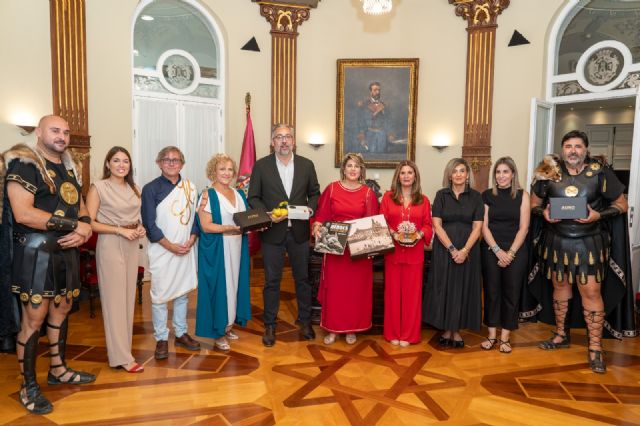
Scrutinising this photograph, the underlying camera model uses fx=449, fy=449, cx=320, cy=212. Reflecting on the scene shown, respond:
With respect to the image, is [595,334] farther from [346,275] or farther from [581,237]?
[346,275]

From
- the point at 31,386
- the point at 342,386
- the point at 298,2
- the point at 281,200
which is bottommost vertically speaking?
the point at 342,386

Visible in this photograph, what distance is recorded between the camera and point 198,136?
21.1 feet

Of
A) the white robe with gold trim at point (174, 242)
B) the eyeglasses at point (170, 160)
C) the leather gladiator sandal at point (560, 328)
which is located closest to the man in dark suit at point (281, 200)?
the white robe with gold trim at point (174, 242)

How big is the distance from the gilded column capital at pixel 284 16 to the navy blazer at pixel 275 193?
3544 mm

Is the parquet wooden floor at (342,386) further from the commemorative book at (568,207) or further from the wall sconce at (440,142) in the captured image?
the wall sconce at (440,142)

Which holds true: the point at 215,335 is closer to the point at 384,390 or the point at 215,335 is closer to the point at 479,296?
the point at 384,390

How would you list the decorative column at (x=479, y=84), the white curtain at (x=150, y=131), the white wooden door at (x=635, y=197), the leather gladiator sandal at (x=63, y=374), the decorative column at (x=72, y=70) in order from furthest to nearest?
1. the decorative column at (x=479, y=84)
2. the white curtain at (x=150, y=131)
3. the decorative column at (x=72, y=70)
4. the white wooden door at (x=635, y=197)
5. the leather gladiator sandal at (x=63, y=374)

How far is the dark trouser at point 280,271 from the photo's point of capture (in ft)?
12.1

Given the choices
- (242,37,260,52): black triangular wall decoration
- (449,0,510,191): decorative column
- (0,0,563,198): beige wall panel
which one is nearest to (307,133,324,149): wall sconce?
(0,0,563,198): beige wall panel

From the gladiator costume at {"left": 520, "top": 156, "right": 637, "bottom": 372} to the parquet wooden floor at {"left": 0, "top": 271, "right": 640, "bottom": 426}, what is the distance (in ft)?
0.88

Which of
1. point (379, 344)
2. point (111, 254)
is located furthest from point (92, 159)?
point (379, 344)

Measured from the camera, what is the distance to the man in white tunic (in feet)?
10.9

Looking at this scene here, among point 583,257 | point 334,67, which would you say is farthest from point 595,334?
point 334,67

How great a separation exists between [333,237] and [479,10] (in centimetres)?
456
